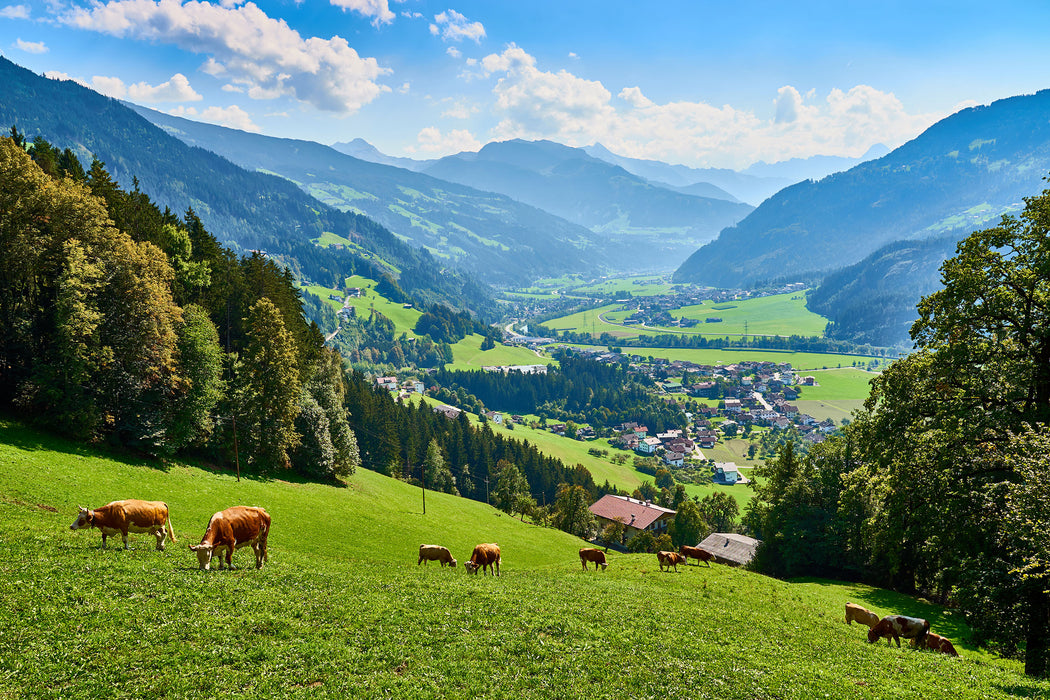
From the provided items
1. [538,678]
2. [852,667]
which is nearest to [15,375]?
[538,678]

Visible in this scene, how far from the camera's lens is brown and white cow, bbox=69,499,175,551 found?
21.6 m

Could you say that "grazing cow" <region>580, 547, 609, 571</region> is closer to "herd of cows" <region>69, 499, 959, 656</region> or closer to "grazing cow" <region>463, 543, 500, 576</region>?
"grazing cow" <region>463, 543, 500, 576</region>

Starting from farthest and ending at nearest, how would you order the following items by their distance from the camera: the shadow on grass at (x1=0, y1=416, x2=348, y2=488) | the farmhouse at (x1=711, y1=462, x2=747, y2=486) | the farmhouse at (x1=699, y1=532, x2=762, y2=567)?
1. the farmhouse at (x1=711, y1=462, x2=747, y2=486)
2. the farmhouse at (x1=699, y1=532, x2=762, y2=567)
3. the shadow on grass at (x1=0, y1=416, x2=348, y2=488)

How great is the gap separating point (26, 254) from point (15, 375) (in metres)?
9.22

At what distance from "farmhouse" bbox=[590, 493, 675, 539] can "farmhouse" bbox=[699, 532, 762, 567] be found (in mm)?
Result: 14695

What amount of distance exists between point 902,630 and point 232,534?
1161 inches

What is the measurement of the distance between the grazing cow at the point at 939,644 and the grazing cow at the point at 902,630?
227 millimetres

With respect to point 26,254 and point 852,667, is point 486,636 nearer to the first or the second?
point 852,667

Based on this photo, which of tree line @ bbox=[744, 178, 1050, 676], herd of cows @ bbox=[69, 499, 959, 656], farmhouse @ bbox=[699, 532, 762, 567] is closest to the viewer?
tree line @ bbox=[744, 178, 1050, 676]

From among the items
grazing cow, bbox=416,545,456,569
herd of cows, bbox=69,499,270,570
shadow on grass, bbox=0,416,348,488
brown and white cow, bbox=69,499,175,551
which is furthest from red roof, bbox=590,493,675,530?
brown and white cow, bbox=69,499,175,551

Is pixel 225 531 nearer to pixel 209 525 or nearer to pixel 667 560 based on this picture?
pixel 209 525

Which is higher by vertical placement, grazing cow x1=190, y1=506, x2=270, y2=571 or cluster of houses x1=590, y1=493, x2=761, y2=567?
grazing cow x1=190, y1=506, x2=270, y2=571

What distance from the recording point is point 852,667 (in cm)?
1759

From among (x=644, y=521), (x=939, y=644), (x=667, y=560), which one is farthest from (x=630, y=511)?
(x=939, y=644)
